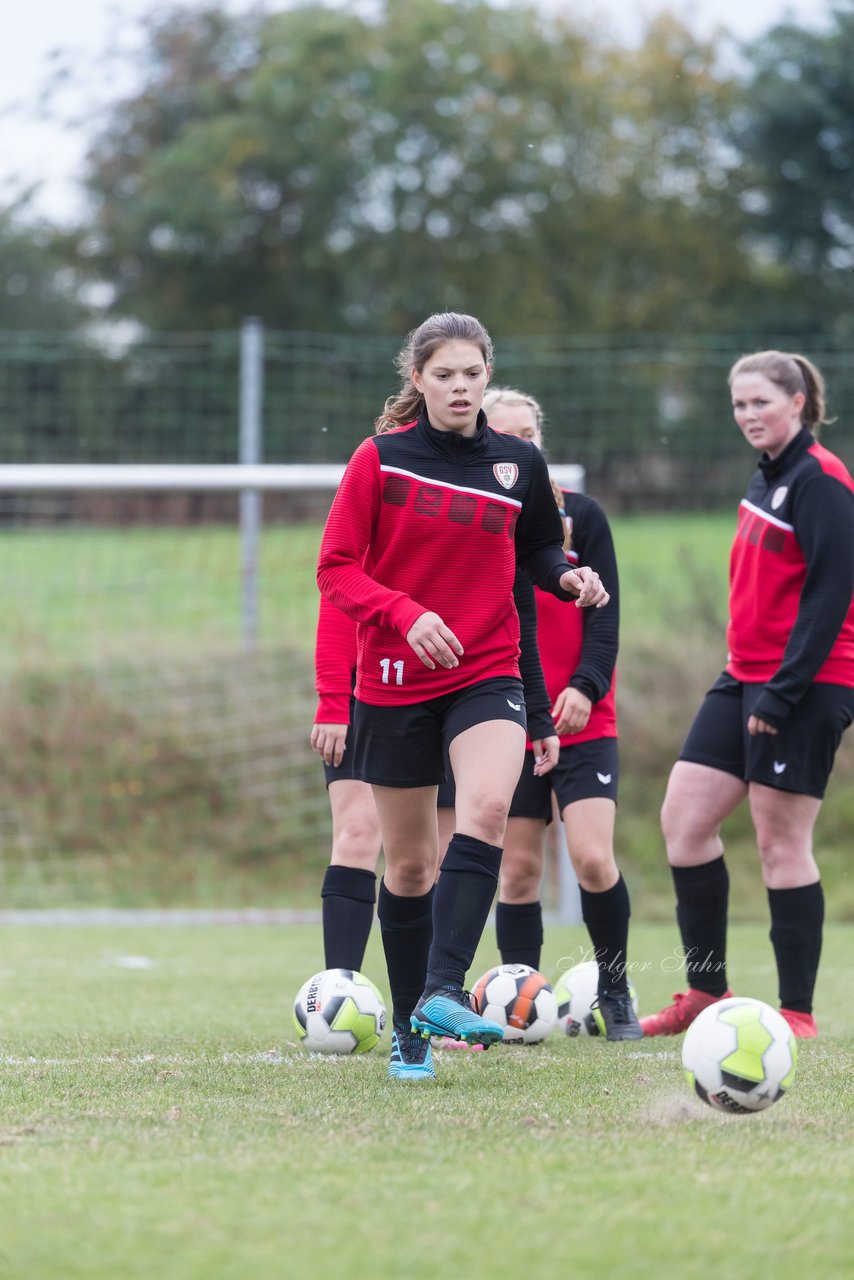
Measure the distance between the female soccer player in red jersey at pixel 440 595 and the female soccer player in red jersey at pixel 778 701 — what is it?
1072 mm

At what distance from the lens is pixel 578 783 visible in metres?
5.12

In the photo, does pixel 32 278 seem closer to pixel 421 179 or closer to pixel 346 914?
pixel 421 179

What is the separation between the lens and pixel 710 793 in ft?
16.8

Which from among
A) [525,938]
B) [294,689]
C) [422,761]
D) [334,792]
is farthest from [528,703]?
[294,689]

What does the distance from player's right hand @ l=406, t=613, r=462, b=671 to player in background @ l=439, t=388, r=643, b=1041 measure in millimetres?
1262

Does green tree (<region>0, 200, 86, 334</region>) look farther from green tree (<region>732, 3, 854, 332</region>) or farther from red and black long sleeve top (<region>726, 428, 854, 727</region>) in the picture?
red and black long sleeve top (<region>726, 428, 854, 727</region>)

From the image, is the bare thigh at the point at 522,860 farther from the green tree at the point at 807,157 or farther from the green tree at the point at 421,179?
the green tree at the point at 421,179

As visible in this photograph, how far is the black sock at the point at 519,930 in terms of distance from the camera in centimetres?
534

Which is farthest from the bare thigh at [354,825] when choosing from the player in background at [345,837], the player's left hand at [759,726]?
the player's left hand at [759,726]

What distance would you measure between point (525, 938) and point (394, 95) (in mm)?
26947

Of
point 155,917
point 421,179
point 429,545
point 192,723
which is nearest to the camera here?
point 429,545

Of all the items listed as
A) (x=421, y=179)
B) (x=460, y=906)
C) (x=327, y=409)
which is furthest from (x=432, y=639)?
Result: (x=421, y=179)

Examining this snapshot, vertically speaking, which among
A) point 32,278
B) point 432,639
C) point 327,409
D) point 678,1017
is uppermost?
point 32,278

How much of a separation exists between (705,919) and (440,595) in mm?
1818
